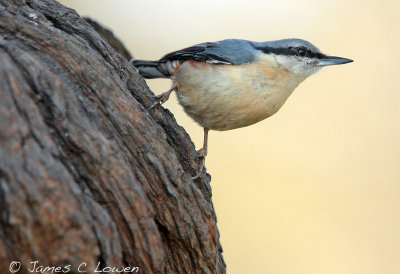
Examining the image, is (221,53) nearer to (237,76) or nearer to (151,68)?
(237,76)

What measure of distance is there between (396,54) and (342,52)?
832 mm

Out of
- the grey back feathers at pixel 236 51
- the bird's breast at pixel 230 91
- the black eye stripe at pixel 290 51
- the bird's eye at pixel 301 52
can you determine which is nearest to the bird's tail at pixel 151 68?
the grey back feathers at pixel 236 51

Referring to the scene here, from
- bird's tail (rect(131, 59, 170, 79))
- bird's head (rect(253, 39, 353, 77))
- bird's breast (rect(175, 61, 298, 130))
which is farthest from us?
bird's tail (rect(131, 59, 170, 79))

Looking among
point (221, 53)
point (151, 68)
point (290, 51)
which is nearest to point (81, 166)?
point (221, 53)

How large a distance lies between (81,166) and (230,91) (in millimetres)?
1611

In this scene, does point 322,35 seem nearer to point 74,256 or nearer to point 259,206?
point 259,206

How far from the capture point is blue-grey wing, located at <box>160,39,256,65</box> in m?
3.75

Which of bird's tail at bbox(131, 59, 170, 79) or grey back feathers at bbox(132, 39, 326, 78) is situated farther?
bird's tail at bbox(131, 59, 170, 79)

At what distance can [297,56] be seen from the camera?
3912mm

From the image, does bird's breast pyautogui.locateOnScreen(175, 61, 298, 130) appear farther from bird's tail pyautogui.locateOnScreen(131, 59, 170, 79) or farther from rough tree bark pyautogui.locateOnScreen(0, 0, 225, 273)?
rough tree bark pyautogui.locateOnScreen(0, 0, 225, 273)

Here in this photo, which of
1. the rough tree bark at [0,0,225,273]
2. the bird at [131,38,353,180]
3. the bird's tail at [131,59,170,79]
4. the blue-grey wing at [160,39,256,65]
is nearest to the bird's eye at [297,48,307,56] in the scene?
the bird at [131,38,353,180]

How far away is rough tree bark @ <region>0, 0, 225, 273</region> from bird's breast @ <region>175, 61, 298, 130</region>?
2.47ft

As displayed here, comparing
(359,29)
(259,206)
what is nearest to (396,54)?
(359,29)

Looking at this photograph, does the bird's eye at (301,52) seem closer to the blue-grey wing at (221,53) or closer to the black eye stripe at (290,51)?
the black eye stripe at (290,51)
